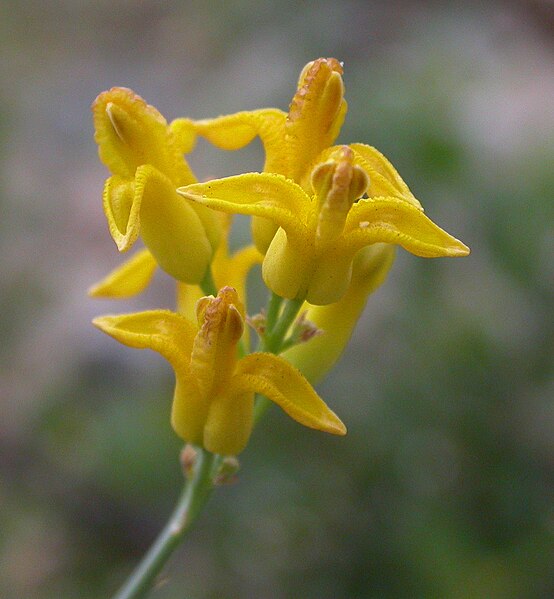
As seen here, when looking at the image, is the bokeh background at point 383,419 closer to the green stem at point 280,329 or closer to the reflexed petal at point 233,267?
the reflexed petal at point 233,267

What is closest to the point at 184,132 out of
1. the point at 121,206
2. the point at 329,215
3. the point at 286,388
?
the point at 121,206

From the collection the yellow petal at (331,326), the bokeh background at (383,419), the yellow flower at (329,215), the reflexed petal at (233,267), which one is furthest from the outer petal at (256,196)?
the bokeh background at (383,419)

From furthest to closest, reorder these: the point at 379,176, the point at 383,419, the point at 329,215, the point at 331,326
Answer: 1. the point at 383,419
2. the point at 331,326
3. the point at 379,176
4. the point at 329,215

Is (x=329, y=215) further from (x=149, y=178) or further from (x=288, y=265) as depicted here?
(x=149, y=178)

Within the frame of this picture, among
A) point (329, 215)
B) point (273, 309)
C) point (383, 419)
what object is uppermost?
point (329, 215)

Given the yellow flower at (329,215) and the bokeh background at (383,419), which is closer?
the yellow flower at (329,215)

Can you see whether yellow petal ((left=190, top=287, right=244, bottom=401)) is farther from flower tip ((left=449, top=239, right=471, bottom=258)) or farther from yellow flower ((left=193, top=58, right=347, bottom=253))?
flower tip ((left=449, top=239, right=471, bottom=258))

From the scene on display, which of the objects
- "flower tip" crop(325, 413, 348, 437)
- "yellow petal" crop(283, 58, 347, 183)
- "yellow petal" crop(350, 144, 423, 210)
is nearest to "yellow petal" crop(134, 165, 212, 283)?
"yellow petal" crop(283, 58, 347, 183)

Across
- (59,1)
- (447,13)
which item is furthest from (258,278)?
(59,1)
